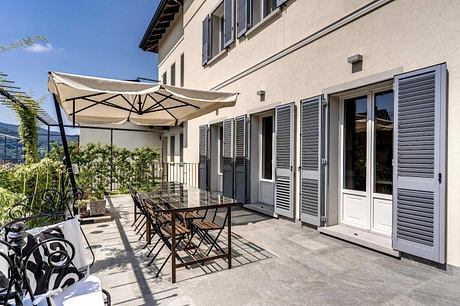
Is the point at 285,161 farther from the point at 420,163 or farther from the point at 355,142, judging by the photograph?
the point at 420,163

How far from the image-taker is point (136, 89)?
3.76 metres

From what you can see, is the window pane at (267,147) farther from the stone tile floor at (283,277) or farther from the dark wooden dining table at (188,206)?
the dark wooden dining table at (188,206)

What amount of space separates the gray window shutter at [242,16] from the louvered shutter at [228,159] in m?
2.36

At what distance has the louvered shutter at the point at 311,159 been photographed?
4801mm

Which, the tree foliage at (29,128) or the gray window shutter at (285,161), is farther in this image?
the tree foliage at (29,128)

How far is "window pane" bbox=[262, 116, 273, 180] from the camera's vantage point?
22.3ft

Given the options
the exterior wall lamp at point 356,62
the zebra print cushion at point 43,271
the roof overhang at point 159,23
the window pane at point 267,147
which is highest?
the roof overhang at point 159,23

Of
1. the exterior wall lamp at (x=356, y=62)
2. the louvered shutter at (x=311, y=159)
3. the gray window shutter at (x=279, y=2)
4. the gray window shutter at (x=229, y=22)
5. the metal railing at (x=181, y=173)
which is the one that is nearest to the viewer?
the exterior wall lamp at (x=356, y=62)

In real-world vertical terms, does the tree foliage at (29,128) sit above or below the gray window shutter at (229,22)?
below

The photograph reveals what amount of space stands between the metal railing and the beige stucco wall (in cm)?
280

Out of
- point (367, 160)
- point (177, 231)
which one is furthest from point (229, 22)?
point (177, 231)

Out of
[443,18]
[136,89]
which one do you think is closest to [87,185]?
[136,89]

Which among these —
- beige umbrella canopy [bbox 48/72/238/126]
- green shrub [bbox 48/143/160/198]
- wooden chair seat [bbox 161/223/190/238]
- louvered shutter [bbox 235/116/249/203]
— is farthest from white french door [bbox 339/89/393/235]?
green shrub [bbox 48/143/160/198]

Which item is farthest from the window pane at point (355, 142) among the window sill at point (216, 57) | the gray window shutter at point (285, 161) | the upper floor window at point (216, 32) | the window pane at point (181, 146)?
the window pane at point (181, 146)
